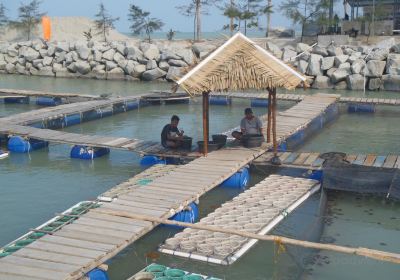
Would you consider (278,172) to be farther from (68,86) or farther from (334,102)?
(68,86)

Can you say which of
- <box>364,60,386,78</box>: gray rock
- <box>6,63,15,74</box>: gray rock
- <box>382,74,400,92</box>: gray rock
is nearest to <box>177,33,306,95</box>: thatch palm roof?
<box>382,74,400,92</box>: gray rock

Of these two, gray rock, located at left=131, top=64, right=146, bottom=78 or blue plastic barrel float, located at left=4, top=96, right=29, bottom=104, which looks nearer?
blue plastic barrel float, located at left=4, top=96, right=29, bottom=104

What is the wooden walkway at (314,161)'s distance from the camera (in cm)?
1185

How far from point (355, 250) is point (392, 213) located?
177 inches

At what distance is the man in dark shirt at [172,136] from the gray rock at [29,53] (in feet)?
91.8

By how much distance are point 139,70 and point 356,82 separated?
13.7 meters

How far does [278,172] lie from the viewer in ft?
42.3

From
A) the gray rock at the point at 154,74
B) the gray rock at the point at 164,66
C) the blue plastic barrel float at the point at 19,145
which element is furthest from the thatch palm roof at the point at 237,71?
the gray rock at the point at 164,66

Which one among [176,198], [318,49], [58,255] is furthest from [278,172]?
[318,49]

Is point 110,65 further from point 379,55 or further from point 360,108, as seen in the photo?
point 360,108

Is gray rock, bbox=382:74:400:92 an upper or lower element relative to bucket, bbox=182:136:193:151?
upper

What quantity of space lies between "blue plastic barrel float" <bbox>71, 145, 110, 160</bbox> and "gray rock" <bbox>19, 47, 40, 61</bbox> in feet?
84.7

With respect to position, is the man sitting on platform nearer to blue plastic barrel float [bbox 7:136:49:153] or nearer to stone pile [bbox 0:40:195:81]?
blue plastic barrel float [bbox 7:136:49:153]

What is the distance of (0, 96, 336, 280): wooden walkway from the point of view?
21.5 ft
